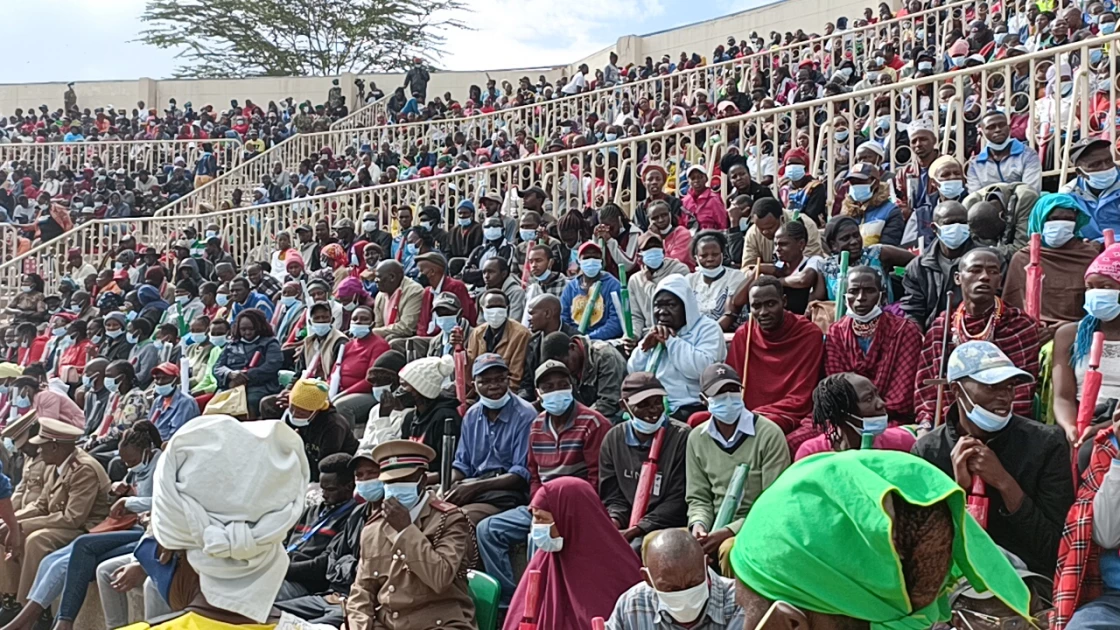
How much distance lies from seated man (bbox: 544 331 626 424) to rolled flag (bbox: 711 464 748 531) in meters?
2.24

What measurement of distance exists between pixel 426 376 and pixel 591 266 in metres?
1.76

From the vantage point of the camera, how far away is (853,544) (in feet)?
5.34

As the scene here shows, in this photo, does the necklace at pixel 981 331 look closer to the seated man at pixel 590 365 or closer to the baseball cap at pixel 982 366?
the baseball cap at pixel 982 366

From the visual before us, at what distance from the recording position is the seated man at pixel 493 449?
7.19 meters

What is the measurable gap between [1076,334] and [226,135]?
2467cm

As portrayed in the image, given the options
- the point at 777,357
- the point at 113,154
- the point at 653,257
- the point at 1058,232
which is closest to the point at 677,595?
the point at 777,357

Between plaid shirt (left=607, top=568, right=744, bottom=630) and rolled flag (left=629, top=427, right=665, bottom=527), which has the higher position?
Result: rolled flag (left=629, top=427, right=665, bottom=527)

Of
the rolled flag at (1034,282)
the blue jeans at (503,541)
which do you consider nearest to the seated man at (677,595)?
the blue jeans at (503,541)

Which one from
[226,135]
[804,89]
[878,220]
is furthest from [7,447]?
[226,135]

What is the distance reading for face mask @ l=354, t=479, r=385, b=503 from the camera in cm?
655

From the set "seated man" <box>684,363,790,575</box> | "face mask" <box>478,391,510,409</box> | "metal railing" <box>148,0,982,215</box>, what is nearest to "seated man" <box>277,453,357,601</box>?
"face mask" <box>478,391,510,409</box>

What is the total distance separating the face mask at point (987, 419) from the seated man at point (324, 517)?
13.3 ft

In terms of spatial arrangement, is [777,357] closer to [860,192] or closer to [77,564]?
[860,192]

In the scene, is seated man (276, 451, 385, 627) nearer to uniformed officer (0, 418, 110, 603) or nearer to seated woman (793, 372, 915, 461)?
uniformed officer (0, 418, 110, 603)
